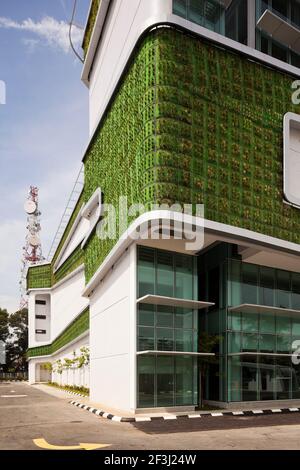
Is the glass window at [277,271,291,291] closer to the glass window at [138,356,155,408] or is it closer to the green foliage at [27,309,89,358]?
the glass window at [138,356,155,408]

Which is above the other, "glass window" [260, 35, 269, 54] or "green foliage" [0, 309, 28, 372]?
"glass window" [260, 35, 269, 54]

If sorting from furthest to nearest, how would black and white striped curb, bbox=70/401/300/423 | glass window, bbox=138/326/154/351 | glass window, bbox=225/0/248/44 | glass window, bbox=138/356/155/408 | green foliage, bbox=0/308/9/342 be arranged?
green foliage, bbox=0/308/9/342
glass window, bbox=225/0/248/44
glass window, bbox=138/326/154/351
glass window, bbox=138/356/155/408
black and white striped curb, bbox=70/401/300/423

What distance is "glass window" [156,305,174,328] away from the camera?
21688mm

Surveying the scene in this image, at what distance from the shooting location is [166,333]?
21.7 metres

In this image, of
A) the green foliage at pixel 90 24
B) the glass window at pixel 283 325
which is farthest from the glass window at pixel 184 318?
the green foliage at pixel 90 24

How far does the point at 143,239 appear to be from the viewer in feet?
69.5

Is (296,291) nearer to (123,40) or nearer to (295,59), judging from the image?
(295,59)

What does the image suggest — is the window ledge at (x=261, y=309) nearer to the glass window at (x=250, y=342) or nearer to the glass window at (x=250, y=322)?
the glass window at (x=250, y=322)

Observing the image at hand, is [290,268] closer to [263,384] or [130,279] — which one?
[263,384]

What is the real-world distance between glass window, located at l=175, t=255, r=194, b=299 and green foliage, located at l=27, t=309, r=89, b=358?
908 inches

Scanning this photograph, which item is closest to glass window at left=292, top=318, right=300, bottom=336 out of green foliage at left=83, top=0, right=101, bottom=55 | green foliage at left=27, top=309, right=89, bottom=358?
green foliage at left=83, top=0, right=101, bottom=55

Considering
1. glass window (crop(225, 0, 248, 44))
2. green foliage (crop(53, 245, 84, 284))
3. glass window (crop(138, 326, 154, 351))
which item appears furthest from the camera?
green foliage (crop(53, 245, 84, 284))
